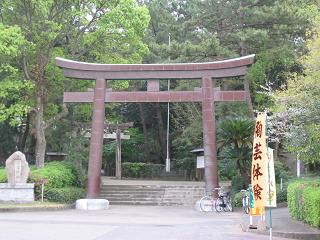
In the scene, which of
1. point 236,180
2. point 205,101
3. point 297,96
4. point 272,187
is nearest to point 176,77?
point 205,101

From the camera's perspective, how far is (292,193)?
668 inches

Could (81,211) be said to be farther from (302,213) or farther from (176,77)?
(302,213)

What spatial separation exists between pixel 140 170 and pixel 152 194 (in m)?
17.4

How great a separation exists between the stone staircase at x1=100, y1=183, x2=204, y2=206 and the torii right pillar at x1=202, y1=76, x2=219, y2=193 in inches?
179

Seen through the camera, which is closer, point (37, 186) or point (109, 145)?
point (37, 186)

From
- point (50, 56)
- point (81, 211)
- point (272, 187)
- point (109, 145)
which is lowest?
point (81, 211)

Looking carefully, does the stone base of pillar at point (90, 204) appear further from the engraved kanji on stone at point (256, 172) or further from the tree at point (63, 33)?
the engraved kanji on stone at point (256, 172)

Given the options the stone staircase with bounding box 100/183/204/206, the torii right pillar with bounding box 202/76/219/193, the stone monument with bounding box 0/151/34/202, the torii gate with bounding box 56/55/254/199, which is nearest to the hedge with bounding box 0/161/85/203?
the stone monument with bounding box 0/151/34/202

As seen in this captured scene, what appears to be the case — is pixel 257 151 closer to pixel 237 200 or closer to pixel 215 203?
pixel 215 203

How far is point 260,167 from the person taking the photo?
12.8 metres

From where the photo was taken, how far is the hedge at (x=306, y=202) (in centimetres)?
1323

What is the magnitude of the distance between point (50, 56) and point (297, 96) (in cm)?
1636

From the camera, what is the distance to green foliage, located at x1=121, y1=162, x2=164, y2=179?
46250 mm

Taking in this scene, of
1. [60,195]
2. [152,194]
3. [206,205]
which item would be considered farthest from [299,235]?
[152,194]
